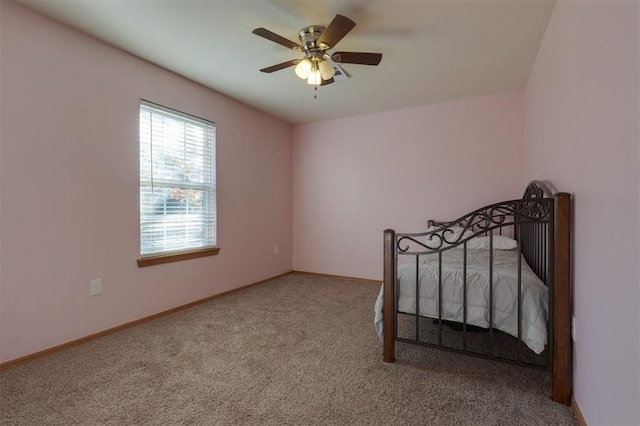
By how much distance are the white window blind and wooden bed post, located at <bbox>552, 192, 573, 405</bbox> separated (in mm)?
2986

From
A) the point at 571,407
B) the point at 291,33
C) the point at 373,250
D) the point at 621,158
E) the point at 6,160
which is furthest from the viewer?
the point at 373,250

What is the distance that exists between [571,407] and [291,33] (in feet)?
9.13

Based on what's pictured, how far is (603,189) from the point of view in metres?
1.19

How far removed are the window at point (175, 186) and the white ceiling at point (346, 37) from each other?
1.64ft

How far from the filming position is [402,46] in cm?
239

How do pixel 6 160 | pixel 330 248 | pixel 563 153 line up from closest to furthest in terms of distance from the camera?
pixel 563 153 < pixel 6 160 < pixel 330 248

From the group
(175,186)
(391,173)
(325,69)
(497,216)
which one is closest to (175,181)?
(175,186)

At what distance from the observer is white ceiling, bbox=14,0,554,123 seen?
194cm

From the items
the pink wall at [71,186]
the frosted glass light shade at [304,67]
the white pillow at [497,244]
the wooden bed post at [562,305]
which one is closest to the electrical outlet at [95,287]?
the pink wall at [71,186]

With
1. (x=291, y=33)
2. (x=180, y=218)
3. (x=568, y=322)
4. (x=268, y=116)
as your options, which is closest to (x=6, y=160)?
(x=180, y=218)

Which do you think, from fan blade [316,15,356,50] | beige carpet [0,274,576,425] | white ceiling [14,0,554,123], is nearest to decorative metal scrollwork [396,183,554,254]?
beige carpet [0,274,576,425]

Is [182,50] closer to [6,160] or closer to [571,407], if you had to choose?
[6,160]

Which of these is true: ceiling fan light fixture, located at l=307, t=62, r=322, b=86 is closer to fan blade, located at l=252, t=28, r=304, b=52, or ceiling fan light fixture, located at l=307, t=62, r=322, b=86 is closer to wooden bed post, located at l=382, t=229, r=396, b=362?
fan blade, located at l=252, t=28, r=304, b=52

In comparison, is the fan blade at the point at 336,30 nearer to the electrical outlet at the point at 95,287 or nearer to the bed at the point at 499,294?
the bed at the point at 499,294
